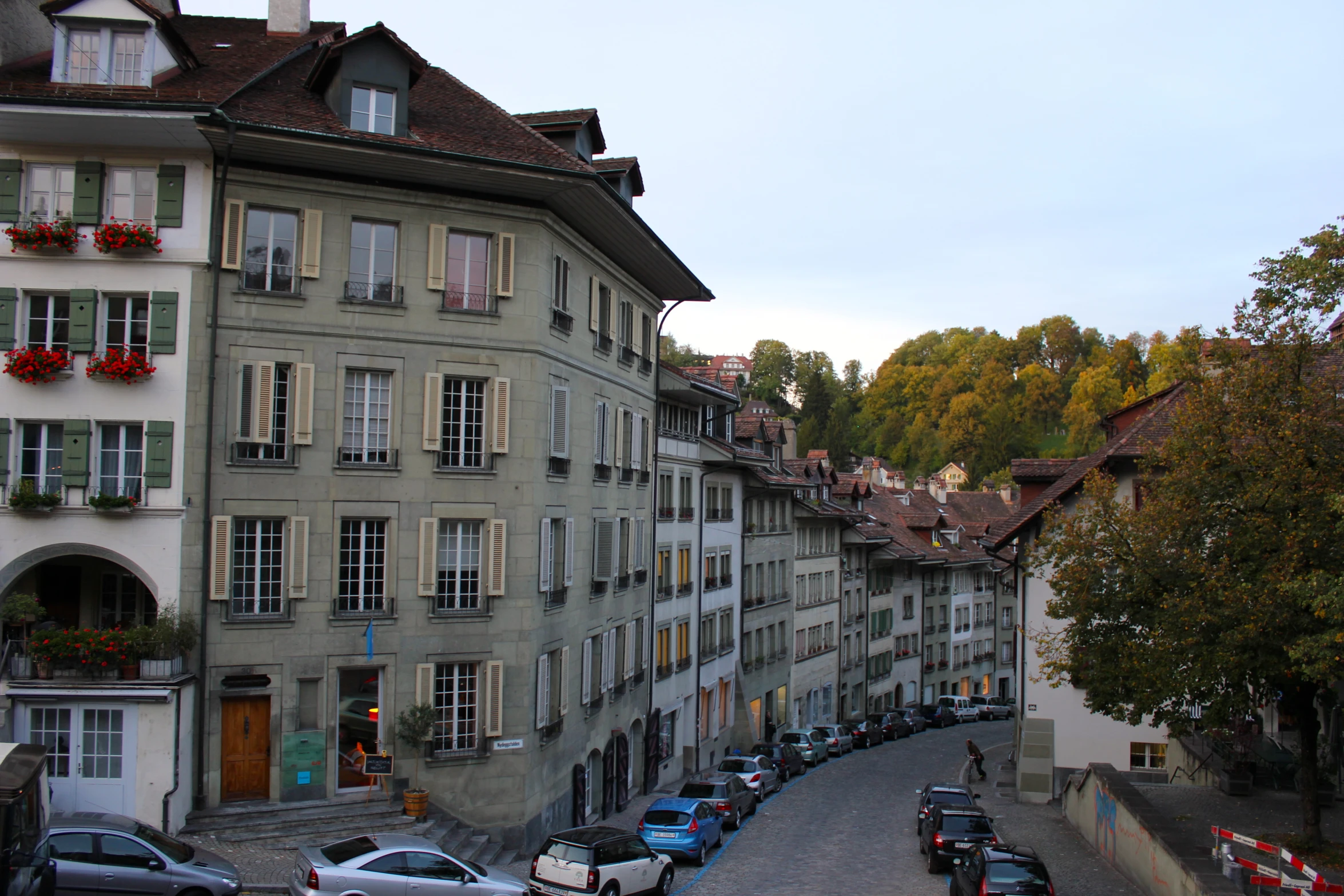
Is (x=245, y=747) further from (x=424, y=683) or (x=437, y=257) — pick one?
(x=437, y=257)

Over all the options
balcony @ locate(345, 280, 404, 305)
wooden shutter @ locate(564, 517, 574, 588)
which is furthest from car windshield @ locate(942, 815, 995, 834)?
balcony @ locate(345, 280, 404, 305)

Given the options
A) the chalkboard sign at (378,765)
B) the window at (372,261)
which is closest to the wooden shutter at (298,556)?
the chalkboard sign at (378,765)

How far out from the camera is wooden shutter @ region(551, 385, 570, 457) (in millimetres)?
26562

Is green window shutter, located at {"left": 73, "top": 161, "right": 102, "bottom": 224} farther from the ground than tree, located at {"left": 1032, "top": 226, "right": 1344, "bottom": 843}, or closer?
farther from the ground

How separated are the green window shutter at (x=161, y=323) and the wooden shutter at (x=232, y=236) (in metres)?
1.32

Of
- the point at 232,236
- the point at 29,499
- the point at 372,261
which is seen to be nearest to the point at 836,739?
the point at 372,261

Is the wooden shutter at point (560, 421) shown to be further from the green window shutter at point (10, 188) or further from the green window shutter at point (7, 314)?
the green window shutter at point (10, 188)

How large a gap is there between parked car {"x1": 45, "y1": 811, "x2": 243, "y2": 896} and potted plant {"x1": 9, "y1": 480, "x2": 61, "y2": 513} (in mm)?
6386

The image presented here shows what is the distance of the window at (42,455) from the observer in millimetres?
22344

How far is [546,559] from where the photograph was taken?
2588cm

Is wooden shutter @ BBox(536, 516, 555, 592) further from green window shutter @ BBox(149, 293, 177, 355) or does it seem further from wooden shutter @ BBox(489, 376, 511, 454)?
green window shutter @ BBox(149, 293, 177, 355)

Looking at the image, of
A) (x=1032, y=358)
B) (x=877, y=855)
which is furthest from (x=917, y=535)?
(x=1032, y=358)

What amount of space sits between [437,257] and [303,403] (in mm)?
4170

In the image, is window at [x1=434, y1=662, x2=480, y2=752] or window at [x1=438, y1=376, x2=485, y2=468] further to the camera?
window at [x1=438, y1=376, x2=485, y2=468]
